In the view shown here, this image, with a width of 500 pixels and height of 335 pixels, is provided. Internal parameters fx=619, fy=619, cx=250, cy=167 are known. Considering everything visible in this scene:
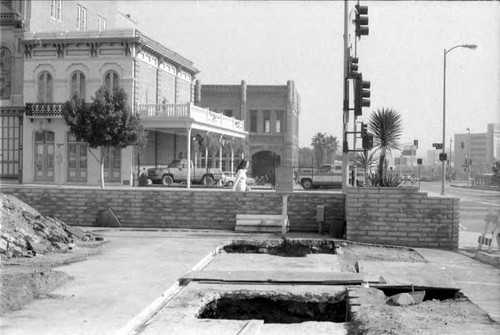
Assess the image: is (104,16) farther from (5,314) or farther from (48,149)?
(5,314)

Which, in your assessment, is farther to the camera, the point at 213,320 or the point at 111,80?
the point at 111,80

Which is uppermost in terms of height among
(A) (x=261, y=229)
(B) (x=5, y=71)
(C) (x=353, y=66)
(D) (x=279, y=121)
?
(B) (x=5, y=71)

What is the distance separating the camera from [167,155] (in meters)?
43.3

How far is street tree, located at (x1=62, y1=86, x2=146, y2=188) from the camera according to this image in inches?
1334

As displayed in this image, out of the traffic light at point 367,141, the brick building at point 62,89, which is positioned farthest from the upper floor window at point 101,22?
the traffic light at point 367,141

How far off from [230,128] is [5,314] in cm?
A: 3742

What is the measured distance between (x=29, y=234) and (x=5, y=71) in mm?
31269

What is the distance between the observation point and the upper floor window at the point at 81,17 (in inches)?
1829

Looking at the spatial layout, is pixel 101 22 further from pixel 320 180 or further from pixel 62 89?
pixel 320 180

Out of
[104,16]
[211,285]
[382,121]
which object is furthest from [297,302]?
[104,16]

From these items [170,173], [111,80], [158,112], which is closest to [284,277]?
[158,112]

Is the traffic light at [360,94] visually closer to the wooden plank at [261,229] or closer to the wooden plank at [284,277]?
the wooden plank at [261,229]

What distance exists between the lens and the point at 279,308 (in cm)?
894

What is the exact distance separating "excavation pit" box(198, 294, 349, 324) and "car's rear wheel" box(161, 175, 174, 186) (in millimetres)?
29820
